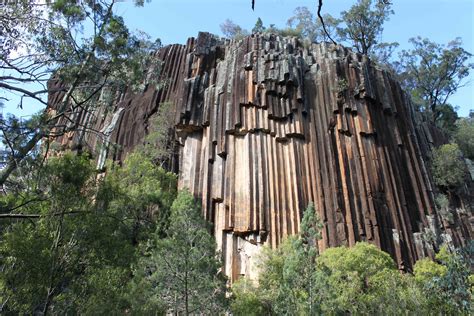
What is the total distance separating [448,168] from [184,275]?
55.6ft

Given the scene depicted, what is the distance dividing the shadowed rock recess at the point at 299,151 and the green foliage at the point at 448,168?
64 centimetres

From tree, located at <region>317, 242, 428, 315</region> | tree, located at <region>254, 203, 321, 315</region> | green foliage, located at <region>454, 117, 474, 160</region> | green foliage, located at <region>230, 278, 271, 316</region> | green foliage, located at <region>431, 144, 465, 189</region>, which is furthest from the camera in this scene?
green foliage, located at <region>454, 117, 474, 160</region>

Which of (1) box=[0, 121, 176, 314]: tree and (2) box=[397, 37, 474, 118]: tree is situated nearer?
(1) box=[0, 121, 176, 314]: tree

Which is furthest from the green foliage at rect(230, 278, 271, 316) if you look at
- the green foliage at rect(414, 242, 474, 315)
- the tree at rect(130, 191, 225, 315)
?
the green foliage at rect(414, 242, 474, 315)

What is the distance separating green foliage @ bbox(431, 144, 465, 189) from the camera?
24406mm

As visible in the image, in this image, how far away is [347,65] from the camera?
975 inches

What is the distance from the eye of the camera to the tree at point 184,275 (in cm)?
1294

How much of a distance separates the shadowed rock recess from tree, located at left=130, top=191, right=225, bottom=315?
4811 mm

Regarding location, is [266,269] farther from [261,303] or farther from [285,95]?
[285,95]

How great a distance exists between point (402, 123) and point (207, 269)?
50.2 ft

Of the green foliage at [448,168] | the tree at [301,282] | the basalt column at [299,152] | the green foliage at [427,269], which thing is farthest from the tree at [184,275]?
the green foliage at [448,168]

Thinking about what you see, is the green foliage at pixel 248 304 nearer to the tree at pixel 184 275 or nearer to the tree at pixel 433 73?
the tree at pixel 184 275

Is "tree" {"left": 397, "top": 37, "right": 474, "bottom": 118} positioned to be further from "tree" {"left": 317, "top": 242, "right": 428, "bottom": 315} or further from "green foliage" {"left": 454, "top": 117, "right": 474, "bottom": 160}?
"tree" {"left": 317, "top": 242, "right": 428, "bottom": 315}

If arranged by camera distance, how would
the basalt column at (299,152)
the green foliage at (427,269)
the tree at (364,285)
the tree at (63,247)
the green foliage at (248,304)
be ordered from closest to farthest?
the tree at (63,247) < the tree at (364,285) < the green foliage at (248,304) < the green foliage at (427,269) < the basalt column at (299,152)
